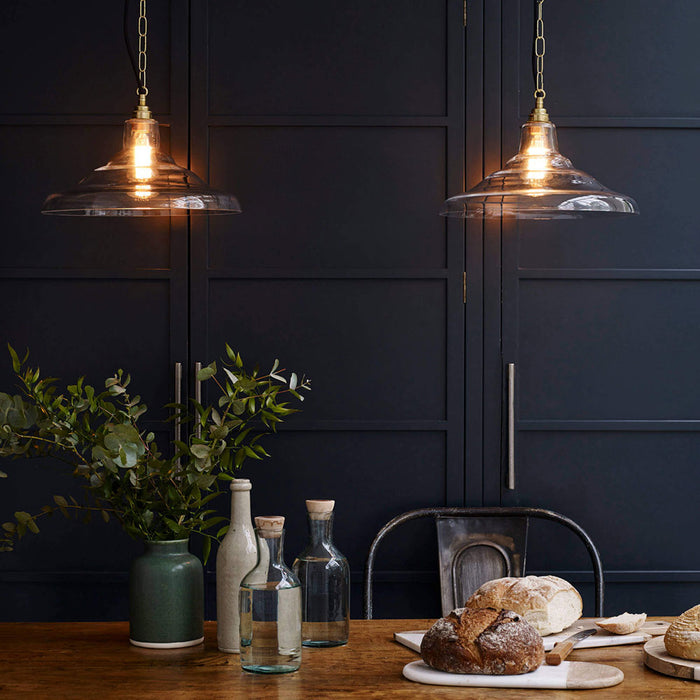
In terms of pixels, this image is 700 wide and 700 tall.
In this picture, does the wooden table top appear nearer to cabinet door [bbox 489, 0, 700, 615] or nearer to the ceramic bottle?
the ceramic bottle

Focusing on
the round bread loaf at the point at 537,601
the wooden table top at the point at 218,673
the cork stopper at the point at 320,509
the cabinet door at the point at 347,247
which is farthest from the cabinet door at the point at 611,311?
the cork stopper at the point at 320,509

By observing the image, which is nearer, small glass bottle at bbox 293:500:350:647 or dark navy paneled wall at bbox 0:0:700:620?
small glass bottle at bbox 293:500:350:647

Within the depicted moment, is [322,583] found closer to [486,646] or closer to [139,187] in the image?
[486,646]

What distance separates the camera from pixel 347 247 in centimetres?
267

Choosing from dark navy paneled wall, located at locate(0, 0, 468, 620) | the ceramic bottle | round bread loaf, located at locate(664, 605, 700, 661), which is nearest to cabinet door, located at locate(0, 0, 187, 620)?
dark navy paneled wall, located at locate(0, 0, 468, 620)

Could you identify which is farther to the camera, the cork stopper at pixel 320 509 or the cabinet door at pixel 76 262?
the cabinet door at pixel 76 262

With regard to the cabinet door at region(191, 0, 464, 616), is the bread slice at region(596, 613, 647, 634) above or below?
below

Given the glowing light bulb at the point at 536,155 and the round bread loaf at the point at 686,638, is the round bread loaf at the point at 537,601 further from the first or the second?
the glowing light bulb at the point at 536,155

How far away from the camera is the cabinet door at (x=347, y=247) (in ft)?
8.75

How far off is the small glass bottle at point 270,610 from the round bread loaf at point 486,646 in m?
0.23

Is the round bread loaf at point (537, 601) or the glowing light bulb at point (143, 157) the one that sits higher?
the glowing light bulb at point (143, 157)

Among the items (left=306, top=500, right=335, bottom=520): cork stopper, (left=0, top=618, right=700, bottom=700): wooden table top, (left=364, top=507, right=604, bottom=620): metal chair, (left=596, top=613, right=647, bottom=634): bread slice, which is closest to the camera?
(left=0, top=618, right=700, bottom=700): wooden table top

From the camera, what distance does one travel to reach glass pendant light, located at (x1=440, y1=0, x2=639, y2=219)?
1747mm

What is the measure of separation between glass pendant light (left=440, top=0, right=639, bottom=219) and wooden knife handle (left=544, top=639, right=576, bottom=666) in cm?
78
